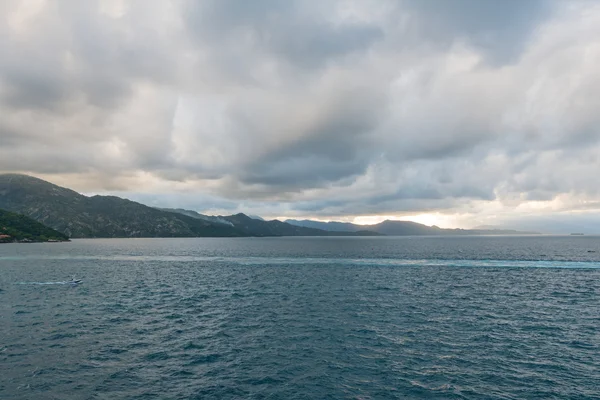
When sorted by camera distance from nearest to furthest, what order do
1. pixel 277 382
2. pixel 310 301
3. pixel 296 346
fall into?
pixel 277 382 → pixel 296 346 → pixel 310 301

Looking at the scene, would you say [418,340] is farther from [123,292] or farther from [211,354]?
[123,292]

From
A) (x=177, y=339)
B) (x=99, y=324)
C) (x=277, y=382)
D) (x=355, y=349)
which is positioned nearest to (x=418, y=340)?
(x=355, y=349)

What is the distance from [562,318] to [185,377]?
73.5 meters

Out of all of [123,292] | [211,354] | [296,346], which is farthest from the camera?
[123,292]

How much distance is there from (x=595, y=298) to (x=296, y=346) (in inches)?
3382

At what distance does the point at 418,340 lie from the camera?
53.6m

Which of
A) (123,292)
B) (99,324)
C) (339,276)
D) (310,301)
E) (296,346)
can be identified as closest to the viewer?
(296,346)

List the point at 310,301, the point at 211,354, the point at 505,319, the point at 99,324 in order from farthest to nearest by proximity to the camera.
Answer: the point at 310,301
the point at 505,319
the point at 99,324
the point at 211,354

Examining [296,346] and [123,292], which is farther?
[123,292]

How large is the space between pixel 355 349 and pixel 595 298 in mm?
Answer: 78624

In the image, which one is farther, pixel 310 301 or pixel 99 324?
pixel 310 301

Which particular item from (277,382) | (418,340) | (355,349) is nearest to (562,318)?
(418,340)

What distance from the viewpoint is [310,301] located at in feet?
276

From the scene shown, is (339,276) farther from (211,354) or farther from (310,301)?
(211,354)
